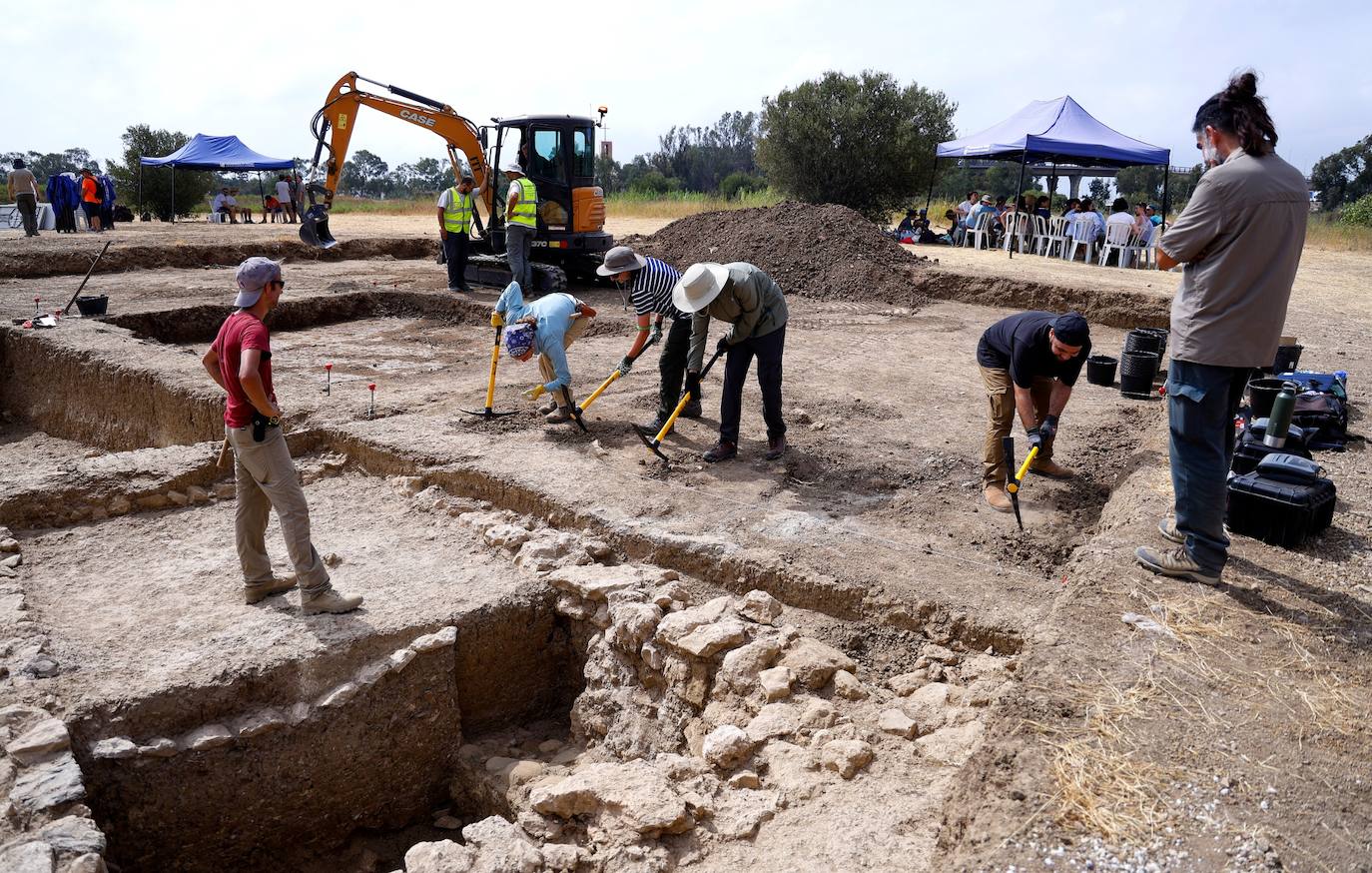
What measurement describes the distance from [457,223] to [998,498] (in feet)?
32.9

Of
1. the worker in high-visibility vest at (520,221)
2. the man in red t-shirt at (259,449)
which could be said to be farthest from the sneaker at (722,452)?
the worker in high-visibility vest at (520,221)

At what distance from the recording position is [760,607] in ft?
14.3

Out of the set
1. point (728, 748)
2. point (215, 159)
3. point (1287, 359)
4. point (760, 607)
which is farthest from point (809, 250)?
point (215, 159)

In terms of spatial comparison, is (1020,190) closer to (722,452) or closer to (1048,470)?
(1048,470)

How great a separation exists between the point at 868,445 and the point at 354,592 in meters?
3.79

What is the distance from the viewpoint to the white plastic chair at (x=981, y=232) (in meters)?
19.8

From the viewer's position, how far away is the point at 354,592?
4723mm

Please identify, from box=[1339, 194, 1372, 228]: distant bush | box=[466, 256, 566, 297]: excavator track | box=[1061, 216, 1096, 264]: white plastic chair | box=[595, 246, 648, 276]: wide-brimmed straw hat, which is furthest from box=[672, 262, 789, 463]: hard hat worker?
box=[1339, 194, 1372, 228]: distant bush

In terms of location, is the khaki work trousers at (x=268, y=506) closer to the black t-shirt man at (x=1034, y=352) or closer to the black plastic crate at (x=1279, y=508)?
the black t-shirt man at (x=1034, y=352)

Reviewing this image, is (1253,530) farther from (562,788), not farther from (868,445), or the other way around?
(562,788)

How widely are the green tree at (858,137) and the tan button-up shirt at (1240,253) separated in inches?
837

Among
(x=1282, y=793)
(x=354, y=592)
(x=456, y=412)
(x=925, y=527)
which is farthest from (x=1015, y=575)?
(x=456, y=412)

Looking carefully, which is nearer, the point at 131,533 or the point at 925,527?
the point at 925,527

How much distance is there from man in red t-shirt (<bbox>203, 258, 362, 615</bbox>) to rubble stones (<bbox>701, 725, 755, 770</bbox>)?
79.5 inches
